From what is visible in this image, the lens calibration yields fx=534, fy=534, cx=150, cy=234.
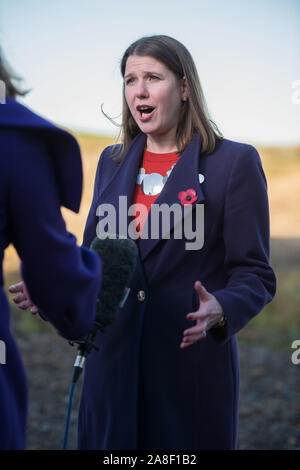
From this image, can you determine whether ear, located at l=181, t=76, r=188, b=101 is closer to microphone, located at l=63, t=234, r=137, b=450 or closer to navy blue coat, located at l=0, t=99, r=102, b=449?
microphone, located at l=63, t=234, r=137, b=450

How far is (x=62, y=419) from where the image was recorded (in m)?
5.16

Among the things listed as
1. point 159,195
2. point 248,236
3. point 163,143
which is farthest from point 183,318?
point 163,143

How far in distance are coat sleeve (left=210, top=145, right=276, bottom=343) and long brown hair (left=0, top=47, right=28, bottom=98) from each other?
104 cm

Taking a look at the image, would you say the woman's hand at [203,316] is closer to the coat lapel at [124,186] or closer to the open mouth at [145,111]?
the coat lapel at [124,186]

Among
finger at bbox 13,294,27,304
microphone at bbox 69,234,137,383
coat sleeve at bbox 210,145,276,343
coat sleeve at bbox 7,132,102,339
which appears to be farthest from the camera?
coat sleeve at bbox 210,145,276,343

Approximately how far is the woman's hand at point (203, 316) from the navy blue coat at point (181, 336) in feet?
0.63

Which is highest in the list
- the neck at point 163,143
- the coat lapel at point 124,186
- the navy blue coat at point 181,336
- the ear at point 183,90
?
the ear at point 183,90

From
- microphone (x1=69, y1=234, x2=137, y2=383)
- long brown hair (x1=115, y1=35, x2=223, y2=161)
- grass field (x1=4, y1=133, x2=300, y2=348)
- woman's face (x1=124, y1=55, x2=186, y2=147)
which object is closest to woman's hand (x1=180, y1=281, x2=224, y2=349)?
microphone (x1=69, y1=234, x2=137, y2=383)

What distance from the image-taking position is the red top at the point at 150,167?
2412 mm

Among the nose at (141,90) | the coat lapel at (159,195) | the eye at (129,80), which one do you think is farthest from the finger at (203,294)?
the eye at (129,80)

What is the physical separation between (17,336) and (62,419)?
2.39 meters

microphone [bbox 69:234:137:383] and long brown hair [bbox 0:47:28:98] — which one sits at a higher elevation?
long brown hair [bbox 0:47:28:98]

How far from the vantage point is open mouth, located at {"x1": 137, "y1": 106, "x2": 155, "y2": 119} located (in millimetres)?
2408

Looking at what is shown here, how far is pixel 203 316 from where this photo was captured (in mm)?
1968
